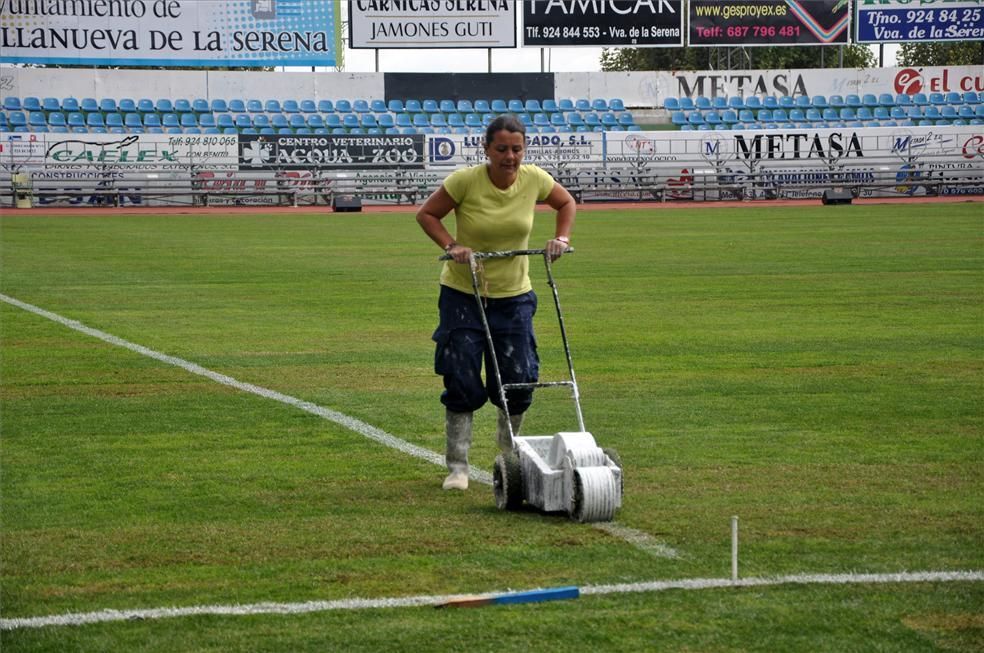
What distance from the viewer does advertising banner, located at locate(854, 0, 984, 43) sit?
6153 cm

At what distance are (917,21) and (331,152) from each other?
85.2 ft

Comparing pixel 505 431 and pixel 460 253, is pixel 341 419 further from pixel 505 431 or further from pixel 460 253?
pixel 460 253

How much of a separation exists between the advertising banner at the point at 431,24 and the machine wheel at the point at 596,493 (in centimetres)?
5403

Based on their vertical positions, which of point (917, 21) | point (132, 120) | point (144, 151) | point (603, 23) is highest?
point (603, 23)

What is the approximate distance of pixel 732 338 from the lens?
539 inches

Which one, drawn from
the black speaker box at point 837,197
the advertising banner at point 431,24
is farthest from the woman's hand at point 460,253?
the advertising banner at point 431,24

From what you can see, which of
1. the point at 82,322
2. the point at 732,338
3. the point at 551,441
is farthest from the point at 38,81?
the point at 551,441

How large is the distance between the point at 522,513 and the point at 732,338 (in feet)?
23.1

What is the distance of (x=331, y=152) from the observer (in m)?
49.3

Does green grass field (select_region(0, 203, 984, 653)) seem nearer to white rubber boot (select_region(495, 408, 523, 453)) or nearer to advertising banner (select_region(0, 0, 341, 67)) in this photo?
white rubber boot (select_region(495, 408, 523, 453))

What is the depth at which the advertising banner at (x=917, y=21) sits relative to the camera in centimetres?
6153

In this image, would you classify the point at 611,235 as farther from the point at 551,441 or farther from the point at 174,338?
the point at 551,441

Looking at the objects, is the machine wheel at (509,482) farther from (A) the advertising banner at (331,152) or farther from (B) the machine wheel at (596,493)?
(A) the advertising banner at (331,152)

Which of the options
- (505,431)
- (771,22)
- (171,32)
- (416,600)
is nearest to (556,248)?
(505,431)
